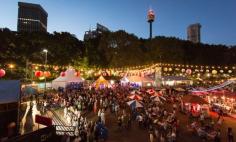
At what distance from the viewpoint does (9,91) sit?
11.5 metres

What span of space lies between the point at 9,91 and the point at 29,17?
18355cm

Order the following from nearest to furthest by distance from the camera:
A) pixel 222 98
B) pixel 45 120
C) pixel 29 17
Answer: pixel 45 120
pixel 222 98
pixel 29 17

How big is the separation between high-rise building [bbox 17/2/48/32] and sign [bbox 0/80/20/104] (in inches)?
6926

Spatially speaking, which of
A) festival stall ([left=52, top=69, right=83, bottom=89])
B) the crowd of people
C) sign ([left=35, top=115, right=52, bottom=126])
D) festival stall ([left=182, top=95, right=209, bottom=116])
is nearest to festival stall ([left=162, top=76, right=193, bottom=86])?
festival stall ([left=52, top=69, right=83, bottom=89])

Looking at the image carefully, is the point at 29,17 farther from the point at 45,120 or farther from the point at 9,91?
the point at 45,120

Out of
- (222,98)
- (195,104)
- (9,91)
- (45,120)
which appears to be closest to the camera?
(9,91)

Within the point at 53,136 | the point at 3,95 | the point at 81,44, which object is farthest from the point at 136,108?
the point at 81,44

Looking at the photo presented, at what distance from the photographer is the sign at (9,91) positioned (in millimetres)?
11209

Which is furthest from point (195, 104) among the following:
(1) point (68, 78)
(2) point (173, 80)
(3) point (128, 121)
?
(2) point (173, 80)

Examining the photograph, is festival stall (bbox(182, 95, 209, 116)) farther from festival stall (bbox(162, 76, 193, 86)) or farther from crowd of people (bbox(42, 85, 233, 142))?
festival stall (bbox(162, 76, 193, 86))

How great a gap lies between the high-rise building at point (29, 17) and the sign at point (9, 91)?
577ft

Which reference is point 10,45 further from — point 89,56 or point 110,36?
point 110,36

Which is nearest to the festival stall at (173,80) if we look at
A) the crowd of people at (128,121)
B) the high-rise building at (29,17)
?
the crowd of people at (128,121)

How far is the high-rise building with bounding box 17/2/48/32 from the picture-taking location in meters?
177
